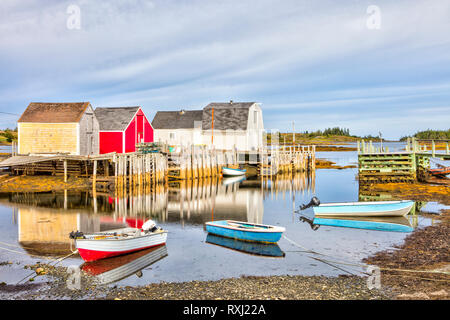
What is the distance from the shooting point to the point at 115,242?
13531 mm

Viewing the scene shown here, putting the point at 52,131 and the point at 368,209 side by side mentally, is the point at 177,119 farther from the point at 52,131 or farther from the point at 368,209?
the point at 368,209

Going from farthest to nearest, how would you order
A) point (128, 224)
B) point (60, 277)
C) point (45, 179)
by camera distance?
point (45, 179) < point (128, 224) < point (60, 277)

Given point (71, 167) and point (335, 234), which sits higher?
point (71, 167)

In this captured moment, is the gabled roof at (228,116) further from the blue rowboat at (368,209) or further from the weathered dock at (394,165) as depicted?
the blue rowboat at (368,209)

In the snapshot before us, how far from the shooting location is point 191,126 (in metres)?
56.7

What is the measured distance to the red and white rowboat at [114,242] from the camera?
13156 mm

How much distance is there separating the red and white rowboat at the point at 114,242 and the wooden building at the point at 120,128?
2755 cm

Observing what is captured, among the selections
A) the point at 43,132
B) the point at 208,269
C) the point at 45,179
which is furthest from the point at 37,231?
the point at 43,132

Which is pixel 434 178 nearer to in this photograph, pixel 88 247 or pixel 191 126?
pixel 191 126

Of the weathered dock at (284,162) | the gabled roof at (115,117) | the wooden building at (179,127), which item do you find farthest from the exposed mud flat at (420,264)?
the wooden building at (179,127)

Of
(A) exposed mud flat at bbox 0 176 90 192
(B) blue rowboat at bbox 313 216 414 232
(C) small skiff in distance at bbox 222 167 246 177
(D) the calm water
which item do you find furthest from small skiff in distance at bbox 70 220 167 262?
(C) small skiff in distance at bbox 222 167 246 177

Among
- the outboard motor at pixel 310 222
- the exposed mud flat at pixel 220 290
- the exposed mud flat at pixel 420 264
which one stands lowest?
the outboard motor at pixel 310 222

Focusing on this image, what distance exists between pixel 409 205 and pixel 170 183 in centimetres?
2704

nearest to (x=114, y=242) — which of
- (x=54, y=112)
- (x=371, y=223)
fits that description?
(x=371, y=223)
